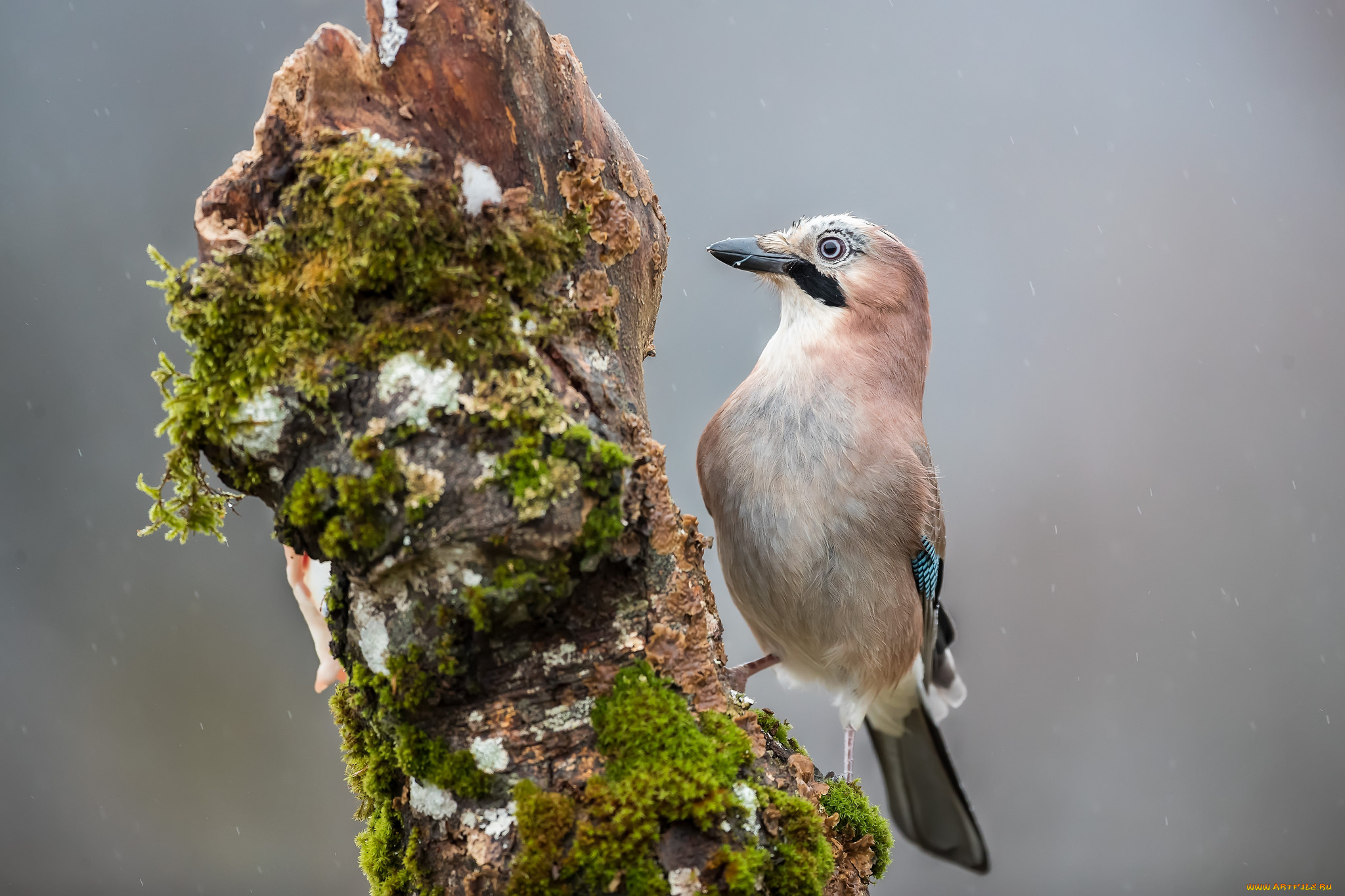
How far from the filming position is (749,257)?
129 inches

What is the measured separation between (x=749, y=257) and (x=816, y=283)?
0.82 ft

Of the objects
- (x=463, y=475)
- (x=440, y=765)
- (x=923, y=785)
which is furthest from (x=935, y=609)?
(x=463, y=475)

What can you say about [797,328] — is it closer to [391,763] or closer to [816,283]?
[816,283]

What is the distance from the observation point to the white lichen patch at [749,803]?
5.58ft

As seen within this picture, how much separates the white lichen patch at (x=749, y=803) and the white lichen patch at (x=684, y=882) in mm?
129

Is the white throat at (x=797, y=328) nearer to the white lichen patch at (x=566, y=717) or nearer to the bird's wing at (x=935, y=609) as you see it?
the bird's wing at (x=935, y=609)

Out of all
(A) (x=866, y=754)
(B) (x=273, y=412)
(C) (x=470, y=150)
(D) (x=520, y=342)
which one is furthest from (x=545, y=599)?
(A) (x=866, y=754)

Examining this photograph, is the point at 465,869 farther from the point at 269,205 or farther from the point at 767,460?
the point at 767,460

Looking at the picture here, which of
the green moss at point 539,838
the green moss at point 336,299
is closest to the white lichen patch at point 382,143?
the green moss at point 336,299

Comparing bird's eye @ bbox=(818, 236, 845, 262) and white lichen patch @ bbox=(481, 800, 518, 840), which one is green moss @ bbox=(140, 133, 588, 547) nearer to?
white lichen patch @ bbox=(481, 800, 518, 840)

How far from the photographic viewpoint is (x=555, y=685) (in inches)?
66.9

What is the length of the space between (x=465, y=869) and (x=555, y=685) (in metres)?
0.36

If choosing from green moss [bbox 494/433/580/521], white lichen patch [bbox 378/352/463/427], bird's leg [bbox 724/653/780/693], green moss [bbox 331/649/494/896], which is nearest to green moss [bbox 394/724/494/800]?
green moss [bbox 331/649/494/896]

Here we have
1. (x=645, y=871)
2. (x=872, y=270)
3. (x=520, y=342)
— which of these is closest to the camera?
(x=645, y=871)
